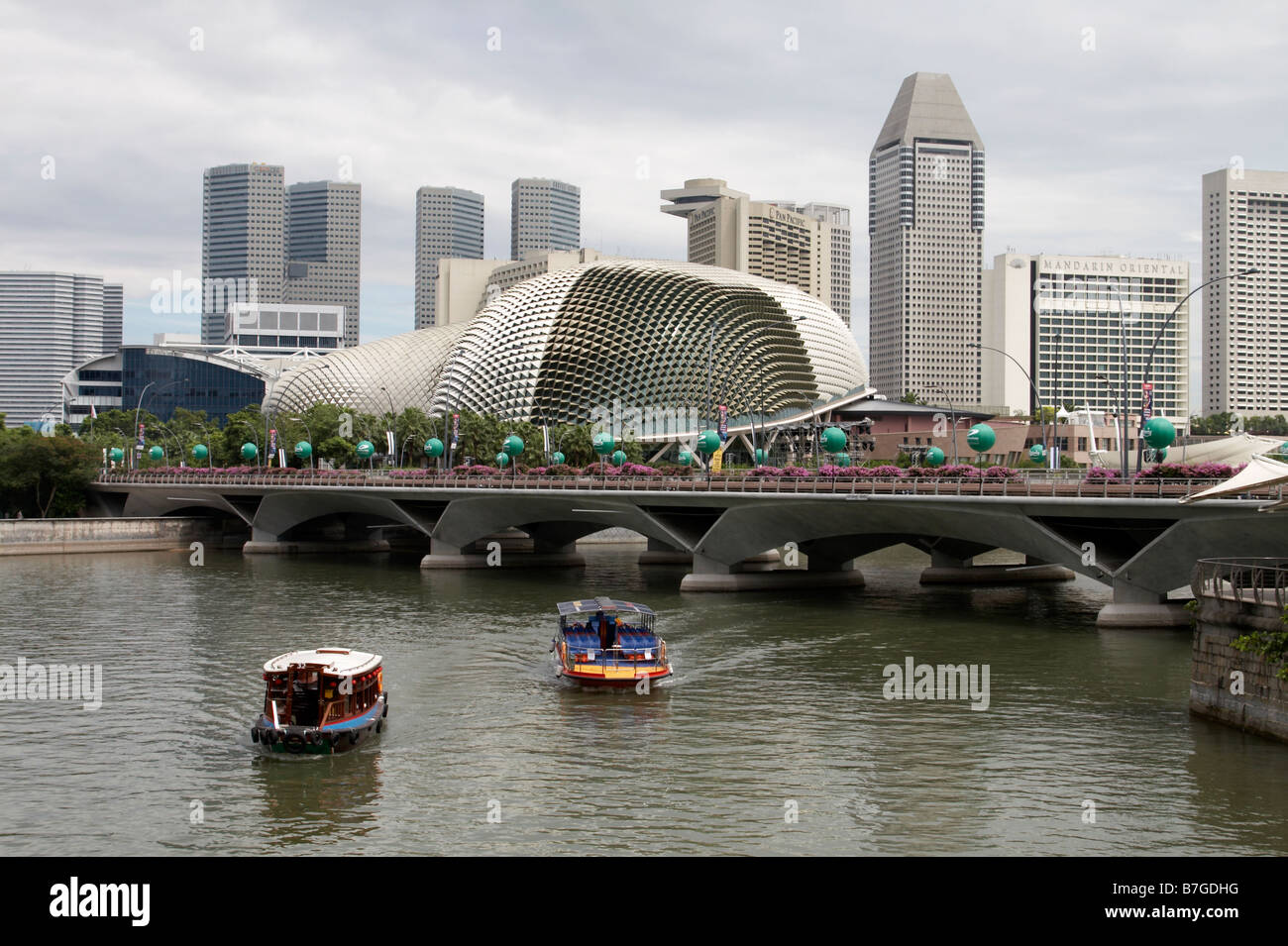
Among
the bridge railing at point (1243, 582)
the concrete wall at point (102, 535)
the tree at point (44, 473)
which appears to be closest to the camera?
the bridge railing at point (1243, 582)

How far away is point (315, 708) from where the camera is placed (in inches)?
1188

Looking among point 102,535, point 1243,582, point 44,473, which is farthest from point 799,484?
point 44,473

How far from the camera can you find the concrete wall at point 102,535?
9262cm

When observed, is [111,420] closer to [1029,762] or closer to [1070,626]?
[1070,626]

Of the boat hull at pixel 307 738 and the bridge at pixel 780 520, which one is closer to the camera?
the boat hull at pixel 307 738

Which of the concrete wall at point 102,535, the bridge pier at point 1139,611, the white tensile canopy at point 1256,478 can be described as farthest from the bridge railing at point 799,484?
the concrete wall at point 102,535

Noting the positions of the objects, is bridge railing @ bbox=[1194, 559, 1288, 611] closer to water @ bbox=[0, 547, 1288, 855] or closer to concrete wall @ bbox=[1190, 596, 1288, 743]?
concrete wall @ bbox=[1190, 596, 1288, 743]

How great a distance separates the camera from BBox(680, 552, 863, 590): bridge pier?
64.7 m

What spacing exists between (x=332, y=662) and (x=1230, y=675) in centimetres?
2165

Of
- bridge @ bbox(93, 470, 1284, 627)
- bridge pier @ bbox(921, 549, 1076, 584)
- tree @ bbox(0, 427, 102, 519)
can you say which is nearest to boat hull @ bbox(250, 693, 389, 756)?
bridge @ bbox(93, 470, 1284, 627)

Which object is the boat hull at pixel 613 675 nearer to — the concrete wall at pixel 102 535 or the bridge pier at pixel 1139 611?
the bridge pier at pixel 1139 611

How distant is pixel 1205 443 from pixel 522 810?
58.7m

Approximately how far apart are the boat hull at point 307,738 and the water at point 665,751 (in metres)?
0.39
